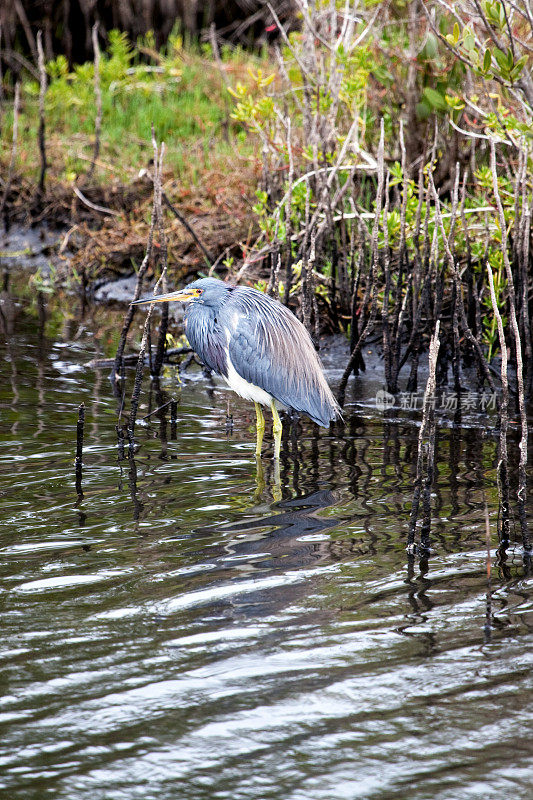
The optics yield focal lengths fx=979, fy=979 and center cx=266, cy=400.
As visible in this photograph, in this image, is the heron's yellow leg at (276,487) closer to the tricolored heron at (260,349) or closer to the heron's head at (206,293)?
the tricolored heron at (260,349)

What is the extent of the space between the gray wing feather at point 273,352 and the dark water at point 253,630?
330 mm

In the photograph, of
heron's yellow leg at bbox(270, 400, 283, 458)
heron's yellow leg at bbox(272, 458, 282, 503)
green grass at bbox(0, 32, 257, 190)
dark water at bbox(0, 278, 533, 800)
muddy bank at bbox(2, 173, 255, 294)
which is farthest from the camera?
green grass at bbox(0, 32, 257, 190)

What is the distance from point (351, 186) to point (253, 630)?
390cm

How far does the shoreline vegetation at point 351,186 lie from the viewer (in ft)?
18.8

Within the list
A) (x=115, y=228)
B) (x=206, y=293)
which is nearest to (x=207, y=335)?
(x=206, y=293)

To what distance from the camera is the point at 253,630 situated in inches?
132

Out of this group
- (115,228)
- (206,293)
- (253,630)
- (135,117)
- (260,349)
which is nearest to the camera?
(253,630)

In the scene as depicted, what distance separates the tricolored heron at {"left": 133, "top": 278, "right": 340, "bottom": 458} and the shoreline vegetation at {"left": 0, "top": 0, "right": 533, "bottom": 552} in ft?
1.19

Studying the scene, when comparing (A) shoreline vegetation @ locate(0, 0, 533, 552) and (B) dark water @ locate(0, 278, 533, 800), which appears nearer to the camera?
(B) dark water @ locate(0, 278, 533, 800)

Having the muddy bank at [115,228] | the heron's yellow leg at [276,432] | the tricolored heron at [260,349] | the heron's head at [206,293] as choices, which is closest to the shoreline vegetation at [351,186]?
the muddy bank at [115,228]

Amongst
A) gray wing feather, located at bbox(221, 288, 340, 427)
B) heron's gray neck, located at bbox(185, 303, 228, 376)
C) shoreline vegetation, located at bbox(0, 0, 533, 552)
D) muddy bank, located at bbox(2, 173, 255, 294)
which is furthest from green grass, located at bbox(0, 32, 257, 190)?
gray wing feather, located at bbox(221, 288, 340, 427)

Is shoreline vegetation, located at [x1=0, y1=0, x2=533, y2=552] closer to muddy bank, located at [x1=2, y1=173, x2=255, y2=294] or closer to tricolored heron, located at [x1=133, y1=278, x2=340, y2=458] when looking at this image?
muddy bank, located at [x1=2, y1=173, x2=255, y2=294]

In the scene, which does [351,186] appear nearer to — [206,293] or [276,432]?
[206,293]

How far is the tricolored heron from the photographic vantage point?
5590 millimetres
